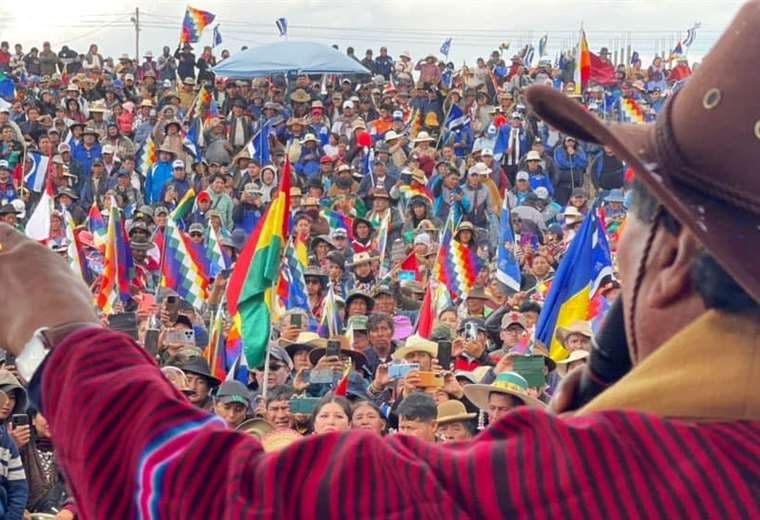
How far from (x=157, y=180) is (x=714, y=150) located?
17.7m

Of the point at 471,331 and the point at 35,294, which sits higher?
the point at 35,294

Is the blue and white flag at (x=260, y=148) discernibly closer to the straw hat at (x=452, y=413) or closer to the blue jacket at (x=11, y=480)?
the straw hat at (x=452, y=413)

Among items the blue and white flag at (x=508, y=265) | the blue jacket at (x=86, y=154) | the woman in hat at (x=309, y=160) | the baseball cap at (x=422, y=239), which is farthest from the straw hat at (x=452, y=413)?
the blue jacket at (x=86, y=154)

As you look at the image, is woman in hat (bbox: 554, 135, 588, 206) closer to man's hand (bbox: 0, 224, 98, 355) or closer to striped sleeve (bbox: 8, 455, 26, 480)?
striped sleeve (bbox: 8, 455, 26, 480)

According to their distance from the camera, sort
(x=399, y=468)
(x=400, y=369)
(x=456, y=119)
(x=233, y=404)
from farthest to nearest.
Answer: (x=456, y=119) < (x=400, y=369) < (x=233, y=404) < (x=399, y=468)

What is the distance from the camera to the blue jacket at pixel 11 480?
6805mm

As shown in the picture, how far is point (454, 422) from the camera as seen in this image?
7316mm

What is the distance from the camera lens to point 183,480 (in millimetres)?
1578

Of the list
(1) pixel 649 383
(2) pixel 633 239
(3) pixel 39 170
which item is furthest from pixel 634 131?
(3) pixel 39 170

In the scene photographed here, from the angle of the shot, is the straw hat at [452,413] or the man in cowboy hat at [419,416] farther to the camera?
the straw hat at [452,413]

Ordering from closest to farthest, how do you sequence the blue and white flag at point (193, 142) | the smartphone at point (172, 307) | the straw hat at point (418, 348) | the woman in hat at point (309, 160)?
the straw hat at point (418, 348)
the smartphone at point (172, 307)
the woman in hat at point (309, 160)
the blue and white flag at point (193, 142)

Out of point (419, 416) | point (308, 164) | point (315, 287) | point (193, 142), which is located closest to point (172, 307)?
point (315, 287)

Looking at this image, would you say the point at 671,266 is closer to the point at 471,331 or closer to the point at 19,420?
the point at 19,420

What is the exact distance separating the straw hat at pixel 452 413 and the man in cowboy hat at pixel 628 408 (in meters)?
5.62
